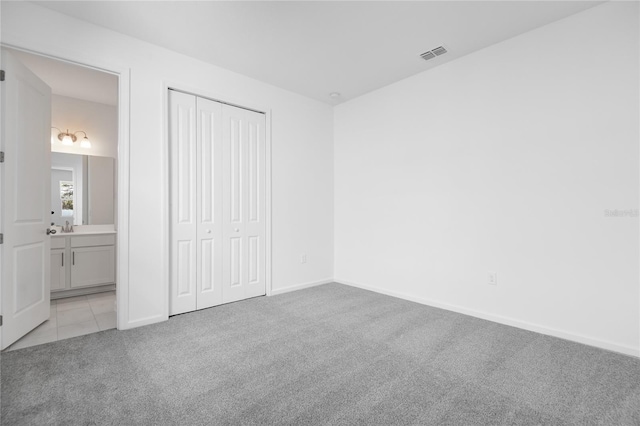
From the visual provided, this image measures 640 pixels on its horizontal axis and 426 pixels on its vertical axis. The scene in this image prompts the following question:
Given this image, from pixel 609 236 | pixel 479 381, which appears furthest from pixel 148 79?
pixel 609 236

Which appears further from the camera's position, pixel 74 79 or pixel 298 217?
pixel 298 217

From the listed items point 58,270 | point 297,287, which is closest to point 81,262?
point 58,270

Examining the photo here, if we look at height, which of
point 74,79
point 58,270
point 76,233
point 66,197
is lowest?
point 58,270

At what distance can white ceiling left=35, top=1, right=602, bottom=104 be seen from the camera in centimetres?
245

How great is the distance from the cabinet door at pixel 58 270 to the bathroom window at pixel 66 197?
0.66m

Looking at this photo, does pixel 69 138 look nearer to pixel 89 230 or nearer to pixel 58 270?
pixel 89 230

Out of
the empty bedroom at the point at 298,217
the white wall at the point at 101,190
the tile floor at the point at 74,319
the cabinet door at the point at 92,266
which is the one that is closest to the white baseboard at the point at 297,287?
the empty bedroom at the point at 298,217

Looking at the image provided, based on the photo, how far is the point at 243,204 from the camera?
372 cm

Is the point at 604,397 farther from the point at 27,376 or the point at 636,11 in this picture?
the point at 27,376

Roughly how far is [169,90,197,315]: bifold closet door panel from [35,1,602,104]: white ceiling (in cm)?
64

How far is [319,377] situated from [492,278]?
6.85 feet

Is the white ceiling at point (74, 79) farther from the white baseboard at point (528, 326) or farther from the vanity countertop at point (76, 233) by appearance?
the white baseboard at point (528, 326)

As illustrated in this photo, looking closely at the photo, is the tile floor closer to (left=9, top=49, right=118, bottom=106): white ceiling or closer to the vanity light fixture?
the vanity light fixture

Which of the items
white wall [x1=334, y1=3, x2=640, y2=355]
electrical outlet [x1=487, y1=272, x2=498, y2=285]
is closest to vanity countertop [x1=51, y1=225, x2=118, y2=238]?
white wall [x1=334, y1=3, x2=640, y2=355]
